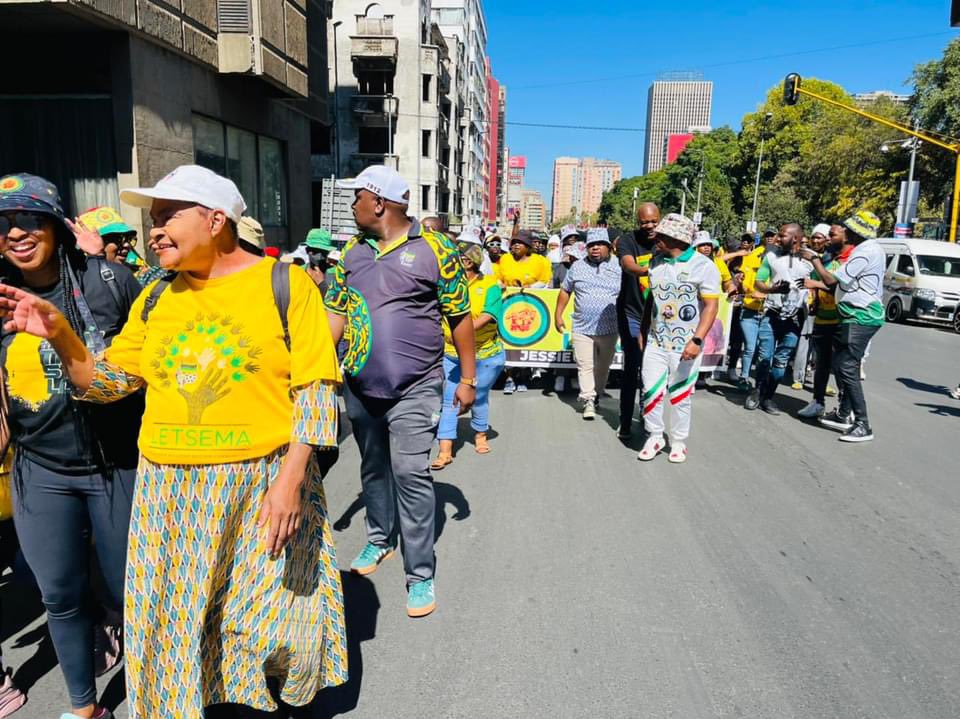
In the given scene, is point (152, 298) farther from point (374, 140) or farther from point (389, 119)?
point (374, 140)

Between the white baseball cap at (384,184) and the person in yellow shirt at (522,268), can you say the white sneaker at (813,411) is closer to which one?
the person in yellow shirt at (522,268)

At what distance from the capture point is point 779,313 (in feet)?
25.7

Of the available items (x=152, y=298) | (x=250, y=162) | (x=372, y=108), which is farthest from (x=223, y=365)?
(x=372, y=108)

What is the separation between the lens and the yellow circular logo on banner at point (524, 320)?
885 cm

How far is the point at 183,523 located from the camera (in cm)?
218

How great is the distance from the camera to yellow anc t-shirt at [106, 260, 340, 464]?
215 cm

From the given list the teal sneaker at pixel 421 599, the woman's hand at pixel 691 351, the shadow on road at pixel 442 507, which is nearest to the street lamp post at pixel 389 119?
the woman's hand at pixel 691 351

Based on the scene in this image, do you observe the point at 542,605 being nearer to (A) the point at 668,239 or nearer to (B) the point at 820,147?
(A) the point at 668,239

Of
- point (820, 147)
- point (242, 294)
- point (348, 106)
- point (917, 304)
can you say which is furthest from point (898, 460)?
point (348, 106)

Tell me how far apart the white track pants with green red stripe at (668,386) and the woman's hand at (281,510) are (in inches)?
161

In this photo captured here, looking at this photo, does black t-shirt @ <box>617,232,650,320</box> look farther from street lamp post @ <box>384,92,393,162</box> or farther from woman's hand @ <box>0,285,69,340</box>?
street lamp post @ <box>384,92,393,162</box>

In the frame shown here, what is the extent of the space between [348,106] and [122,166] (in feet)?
115

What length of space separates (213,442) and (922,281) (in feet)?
66.8

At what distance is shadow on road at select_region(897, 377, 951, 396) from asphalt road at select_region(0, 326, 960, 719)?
345cm
